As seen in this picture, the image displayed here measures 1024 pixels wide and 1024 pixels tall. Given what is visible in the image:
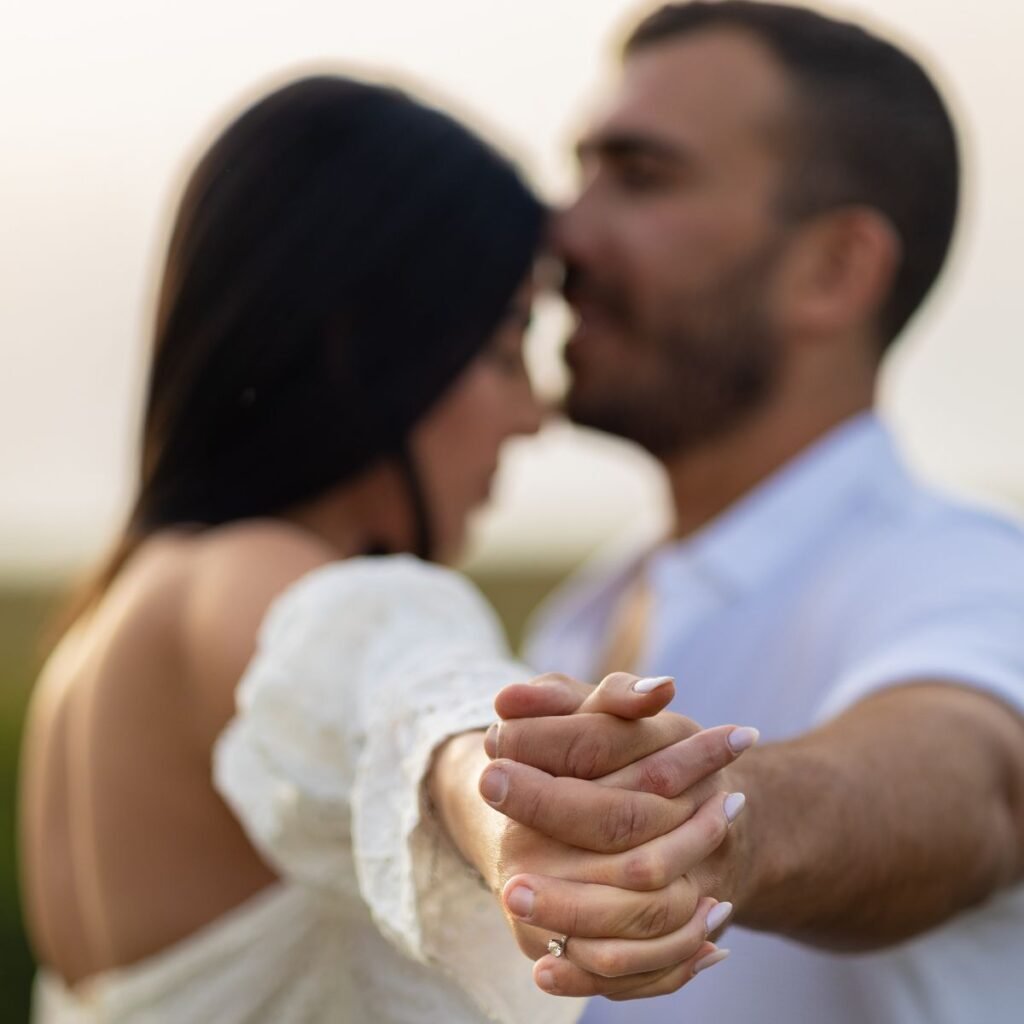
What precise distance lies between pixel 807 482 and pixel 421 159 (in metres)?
1.08

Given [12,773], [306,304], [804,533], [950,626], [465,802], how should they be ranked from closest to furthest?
[465,802]
[950,626]
[306,304]
[804,533]
[12,773]

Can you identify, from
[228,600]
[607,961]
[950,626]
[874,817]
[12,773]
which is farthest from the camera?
[12,773]

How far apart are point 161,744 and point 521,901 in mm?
1052

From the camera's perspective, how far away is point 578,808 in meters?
1.16

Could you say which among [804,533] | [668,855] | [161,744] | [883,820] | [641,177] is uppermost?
[641,177]

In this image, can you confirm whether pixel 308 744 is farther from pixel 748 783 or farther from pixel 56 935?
pixel 56 935

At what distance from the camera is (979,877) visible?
1.69 meters

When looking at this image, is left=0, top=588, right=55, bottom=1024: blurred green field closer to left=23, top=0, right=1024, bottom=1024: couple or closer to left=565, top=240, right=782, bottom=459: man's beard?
left=565, top=240, right=782, bottom=459: man's beard

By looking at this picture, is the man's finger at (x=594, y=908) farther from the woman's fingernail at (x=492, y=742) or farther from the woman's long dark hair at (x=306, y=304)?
the woman's long dark hair at (x=306, y=304)

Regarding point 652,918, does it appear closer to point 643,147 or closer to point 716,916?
point 716,916

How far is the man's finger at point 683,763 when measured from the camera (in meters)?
1.18

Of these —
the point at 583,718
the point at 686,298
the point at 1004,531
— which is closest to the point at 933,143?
the point at 686,298

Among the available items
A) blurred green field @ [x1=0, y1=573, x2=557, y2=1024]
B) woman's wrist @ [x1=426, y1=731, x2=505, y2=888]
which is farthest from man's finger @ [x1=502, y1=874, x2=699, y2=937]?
blurred green field @ [x1=0, y1=573, x2=557, y2=1024]

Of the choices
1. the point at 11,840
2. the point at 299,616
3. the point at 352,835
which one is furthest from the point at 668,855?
the point at 11,840
